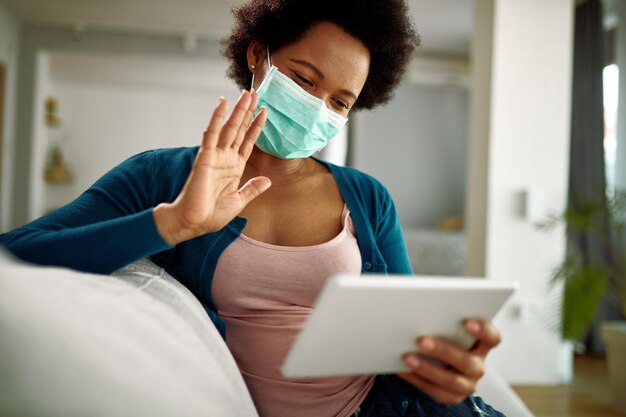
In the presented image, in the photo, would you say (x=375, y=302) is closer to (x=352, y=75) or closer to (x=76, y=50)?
(x=352, y=75)

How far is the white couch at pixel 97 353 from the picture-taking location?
659 millimetres

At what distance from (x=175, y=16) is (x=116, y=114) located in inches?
104

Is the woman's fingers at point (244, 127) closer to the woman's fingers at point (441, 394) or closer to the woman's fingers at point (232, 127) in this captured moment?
the woman's fingers at point (232, 127)

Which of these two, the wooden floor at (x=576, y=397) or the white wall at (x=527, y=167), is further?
the white wall at (x=527, y=167)

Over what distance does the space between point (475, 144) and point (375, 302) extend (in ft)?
10.7

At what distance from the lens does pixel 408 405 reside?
1099 mm

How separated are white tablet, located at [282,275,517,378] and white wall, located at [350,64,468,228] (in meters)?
6.81

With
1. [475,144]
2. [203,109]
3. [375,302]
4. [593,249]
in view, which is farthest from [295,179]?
[203,109]

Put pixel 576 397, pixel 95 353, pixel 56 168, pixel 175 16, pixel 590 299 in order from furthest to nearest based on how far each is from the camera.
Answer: pixel 56 168
pixel 175 16
pixel 576 397
pixel 590 299
pixel 95 353

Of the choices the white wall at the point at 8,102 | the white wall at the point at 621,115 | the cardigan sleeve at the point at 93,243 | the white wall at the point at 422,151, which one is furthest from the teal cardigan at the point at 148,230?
the white wall at the point at 422,151

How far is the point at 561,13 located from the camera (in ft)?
12.1

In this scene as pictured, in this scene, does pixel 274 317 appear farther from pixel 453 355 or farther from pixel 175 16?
pixel 175 16

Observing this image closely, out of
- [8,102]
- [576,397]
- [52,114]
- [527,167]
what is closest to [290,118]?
[527,167]

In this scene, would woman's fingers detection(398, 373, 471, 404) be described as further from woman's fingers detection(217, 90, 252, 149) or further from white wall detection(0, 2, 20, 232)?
white wall detection(0, 2, 20, 232)
